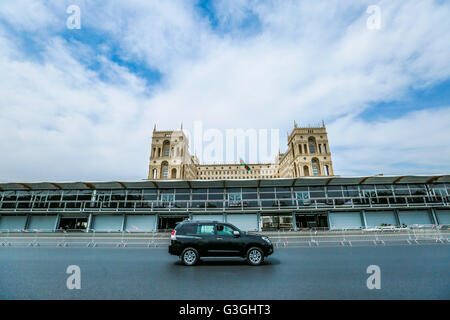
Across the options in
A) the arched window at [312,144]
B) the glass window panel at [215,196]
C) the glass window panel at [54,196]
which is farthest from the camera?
the arched window at [312,144]

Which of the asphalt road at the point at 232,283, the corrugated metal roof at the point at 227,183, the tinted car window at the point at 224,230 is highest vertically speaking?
the corrugated metal roof at the point at 227,183

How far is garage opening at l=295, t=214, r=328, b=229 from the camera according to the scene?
27.1m

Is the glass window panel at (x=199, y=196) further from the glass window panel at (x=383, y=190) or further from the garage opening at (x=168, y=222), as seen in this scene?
the glass window panel at (x=383, y=190)

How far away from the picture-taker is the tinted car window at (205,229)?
311 inches

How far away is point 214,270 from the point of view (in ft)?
21.8

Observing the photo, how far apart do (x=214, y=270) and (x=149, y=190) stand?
79.5ft

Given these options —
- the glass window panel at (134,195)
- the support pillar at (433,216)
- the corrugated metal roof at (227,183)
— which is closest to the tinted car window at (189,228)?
the corrugated metal roof at (227,183)

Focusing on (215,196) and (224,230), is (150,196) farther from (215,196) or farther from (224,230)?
(224,230)

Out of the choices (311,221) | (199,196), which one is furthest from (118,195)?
(311,221)

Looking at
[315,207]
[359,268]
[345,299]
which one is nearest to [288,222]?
[315,207]

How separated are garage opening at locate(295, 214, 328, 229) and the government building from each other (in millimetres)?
127

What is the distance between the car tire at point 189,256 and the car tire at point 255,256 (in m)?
1.90

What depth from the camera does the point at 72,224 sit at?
28266mm
